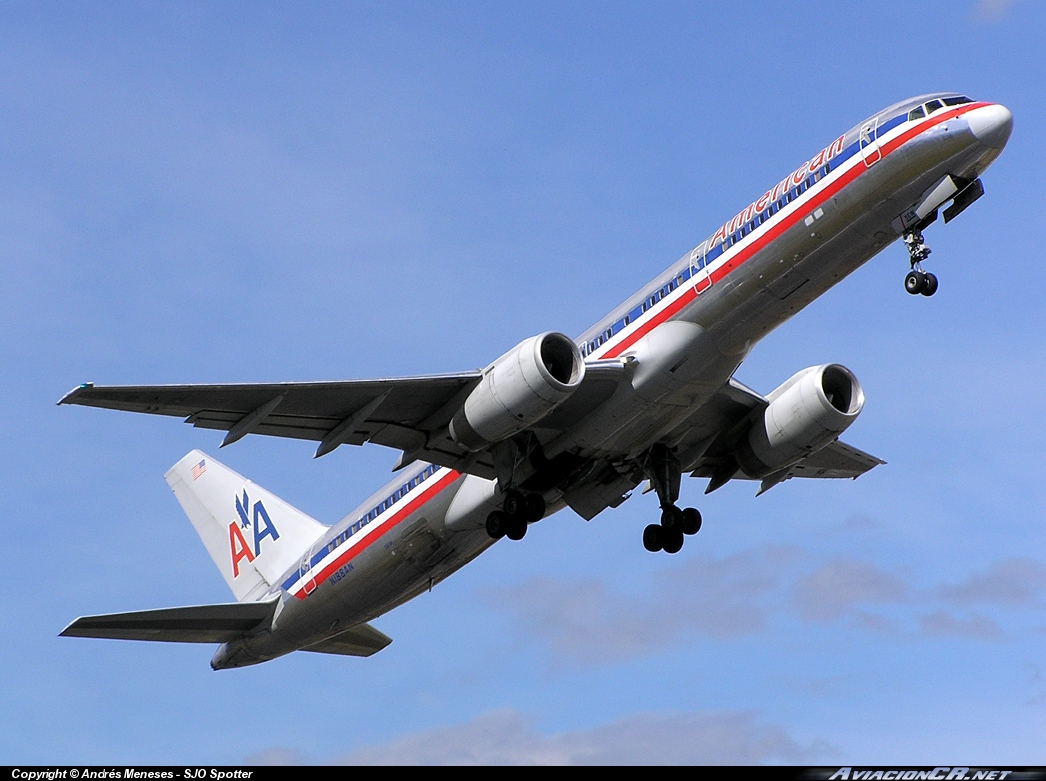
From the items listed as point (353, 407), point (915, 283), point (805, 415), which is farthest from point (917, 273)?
point (353, 407)

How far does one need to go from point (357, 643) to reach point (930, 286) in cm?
1783

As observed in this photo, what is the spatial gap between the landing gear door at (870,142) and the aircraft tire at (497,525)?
10.4 meters

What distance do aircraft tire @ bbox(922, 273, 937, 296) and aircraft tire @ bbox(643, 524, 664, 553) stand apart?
8673 mm

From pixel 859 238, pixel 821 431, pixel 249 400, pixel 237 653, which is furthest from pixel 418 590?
pixel 859 238

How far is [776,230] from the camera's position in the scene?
26.8m

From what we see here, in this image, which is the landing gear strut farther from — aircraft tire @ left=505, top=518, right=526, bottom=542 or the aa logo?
the aa logo

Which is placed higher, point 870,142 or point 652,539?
point 870,142

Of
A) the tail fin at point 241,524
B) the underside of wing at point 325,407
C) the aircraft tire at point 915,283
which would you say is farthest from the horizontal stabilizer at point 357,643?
the aircraft tire at point 915,283

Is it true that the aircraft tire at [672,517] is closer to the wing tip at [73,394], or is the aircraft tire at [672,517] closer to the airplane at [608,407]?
the airplane at [608,407]

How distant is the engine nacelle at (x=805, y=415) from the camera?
101 feet

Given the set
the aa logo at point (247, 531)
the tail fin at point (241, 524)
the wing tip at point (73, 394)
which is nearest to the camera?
the wing tip at point (73, 394)

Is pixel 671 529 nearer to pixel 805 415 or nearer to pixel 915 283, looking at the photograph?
pixel 805 415
